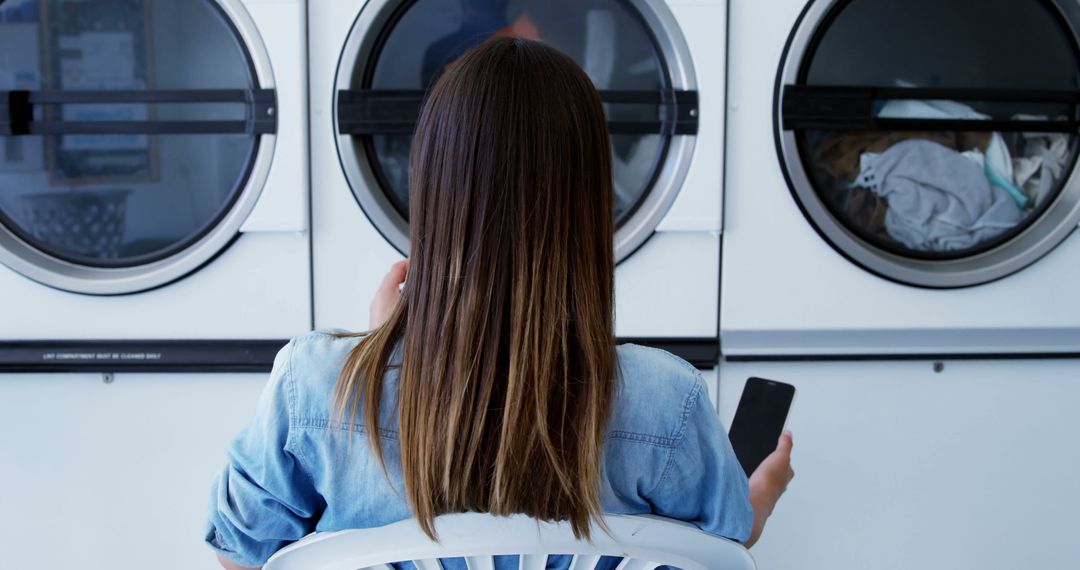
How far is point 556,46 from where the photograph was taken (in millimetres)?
1629

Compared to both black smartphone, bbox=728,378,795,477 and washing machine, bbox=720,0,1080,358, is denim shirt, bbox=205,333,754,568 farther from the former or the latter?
washing machine, bbox=720,0,1080,358

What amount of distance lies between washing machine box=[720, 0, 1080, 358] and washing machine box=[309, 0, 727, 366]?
0.06 m

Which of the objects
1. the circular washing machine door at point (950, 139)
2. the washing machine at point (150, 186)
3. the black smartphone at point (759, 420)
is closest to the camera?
the black smartphone at point (759, 420)

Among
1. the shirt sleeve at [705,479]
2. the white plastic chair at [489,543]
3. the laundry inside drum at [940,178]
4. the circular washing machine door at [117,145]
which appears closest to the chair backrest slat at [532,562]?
the white plastic chair at [489,543]

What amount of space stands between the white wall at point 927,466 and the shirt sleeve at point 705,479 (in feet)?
2.70

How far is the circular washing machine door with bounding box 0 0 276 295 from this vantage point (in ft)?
5.12

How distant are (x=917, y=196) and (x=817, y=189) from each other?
233 millimetres

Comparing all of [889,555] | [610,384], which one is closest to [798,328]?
[889,555]

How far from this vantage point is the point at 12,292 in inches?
61.9

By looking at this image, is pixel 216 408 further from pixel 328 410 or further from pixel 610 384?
pixel 610 384

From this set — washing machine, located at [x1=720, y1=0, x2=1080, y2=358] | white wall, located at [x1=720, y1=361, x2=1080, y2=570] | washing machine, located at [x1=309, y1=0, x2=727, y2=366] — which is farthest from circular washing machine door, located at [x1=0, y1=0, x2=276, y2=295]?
white wall, located at [x1=720, y1=361, x2=1080, y2=570]

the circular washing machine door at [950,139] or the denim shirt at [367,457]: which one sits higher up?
the circular washing machine door at [950,139]

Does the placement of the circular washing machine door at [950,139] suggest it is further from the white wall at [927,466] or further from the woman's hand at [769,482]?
the woman's hand at [769,482]

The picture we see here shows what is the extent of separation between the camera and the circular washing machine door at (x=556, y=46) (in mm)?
1545
